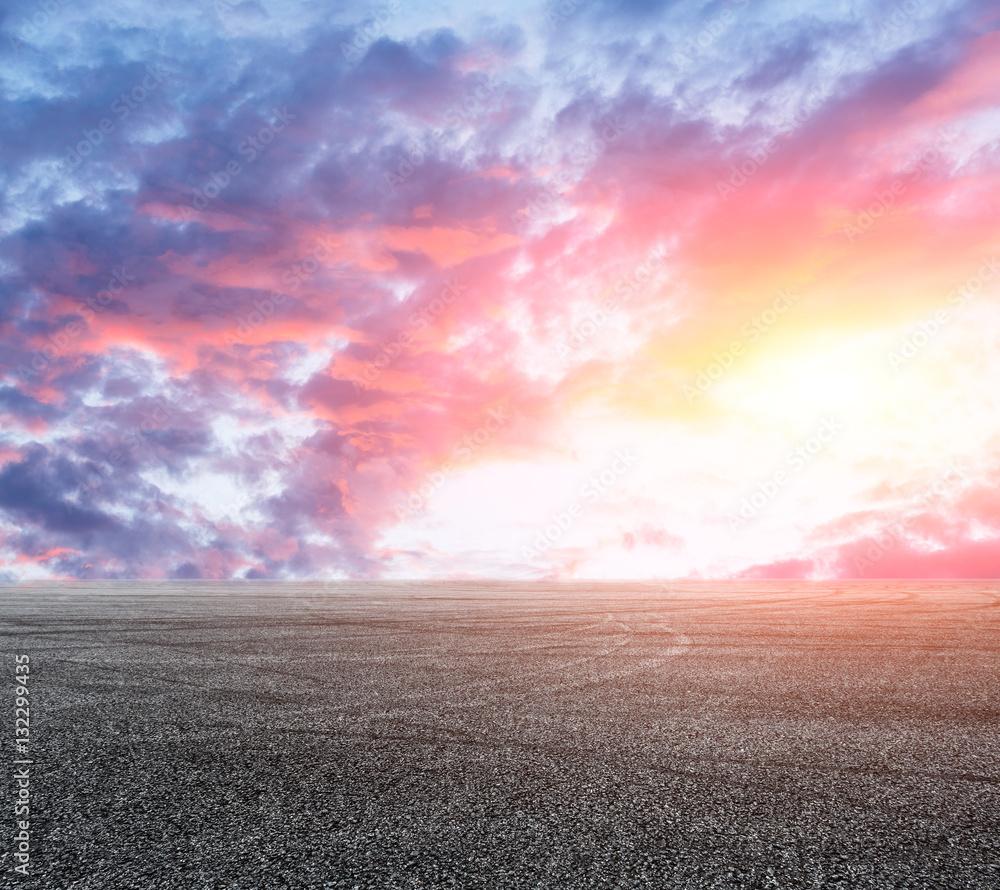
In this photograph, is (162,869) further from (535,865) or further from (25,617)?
(25,617)

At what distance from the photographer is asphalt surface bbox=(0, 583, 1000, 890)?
3.00 meters

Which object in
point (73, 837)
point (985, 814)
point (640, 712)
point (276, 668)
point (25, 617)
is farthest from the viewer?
point (25, 617)

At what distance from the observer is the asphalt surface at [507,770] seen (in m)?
3.00

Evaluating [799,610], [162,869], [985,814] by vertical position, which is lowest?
[799,610]

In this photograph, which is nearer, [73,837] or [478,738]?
[73,837]

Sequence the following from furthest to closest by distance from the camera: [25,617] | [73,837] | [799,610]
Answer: [799,610] < [25,617] < [73,837]

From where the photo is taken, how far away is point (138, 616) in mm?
15242

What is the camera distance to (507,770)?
13.9 feet

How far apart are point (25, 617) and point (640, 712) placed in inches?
617

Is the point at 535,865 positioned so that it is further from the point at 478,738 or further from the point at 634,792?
the point at 478,738

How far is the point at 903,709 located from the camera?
20.0 ft

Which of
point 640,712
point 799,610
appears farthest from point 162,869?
point 799,610

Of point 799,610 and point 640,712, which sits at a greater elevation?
point 640,712

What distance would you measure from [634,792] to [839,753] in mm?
1961
